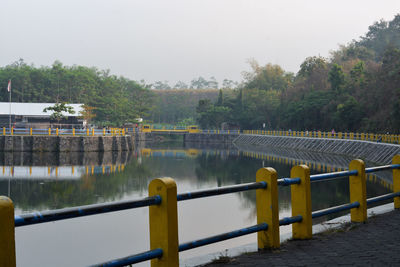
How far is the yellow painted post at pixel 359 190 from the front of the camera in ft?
23.1

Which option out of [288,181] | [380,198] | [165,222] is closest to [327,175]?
[288,181]

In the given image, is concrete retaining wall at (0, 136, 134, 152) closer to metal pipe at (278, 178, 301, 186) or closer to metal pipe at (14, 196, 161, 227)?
metal pipe at (278, 178, 301, 186)

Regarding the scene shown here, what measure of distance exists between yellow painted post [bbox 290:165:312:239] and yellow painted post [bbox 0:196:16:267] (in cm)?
371

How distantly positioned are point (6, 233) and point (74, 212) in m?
0.58

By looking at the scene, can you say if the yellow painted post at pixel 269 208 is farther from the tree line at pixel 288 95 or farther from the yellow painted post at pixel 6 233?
the tree line at pixel 288 95

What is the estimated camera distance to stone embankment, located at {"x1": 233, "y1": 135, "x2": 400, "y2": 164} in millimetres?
Result: 34969

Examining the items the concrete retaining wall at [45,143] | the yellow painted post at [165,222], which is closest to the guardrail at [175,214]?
the yellow painted post at [165,222]

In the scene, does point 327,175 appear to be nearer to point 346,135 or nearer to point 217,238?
point 217,238

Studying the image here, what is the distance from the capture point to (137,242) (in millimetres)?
12430

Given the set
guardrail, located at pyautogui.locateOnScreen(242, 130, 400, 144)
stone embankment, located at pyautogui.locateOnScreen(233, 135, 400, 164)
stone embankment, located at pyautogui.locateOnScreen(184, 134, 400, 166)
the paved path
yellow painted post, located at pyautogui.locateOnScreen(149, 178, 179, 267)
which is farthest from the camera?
guardrail, located at pyautogui.locateOnScreen(242, 130, 400, 144)

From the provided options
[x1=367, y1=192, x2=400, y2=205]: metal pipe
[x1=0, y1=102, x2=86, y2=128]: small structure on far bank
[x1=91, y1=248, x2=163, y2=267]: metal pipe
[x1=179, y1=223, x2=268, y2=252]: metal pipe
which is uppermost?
[x1=0, y1=102, x2=86, y2=128]: small structure on far bank

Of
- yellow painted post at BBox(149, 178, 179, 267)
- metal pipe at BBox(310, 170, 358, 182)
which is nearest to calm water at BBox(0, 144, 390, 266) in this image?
metal pipe at BBox(310, 170, 358, 182)

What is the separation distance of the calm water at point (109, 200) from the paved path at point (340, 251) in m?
5.29

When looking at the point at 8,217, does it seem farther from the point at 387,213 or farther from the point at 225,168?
the point at 225,168
